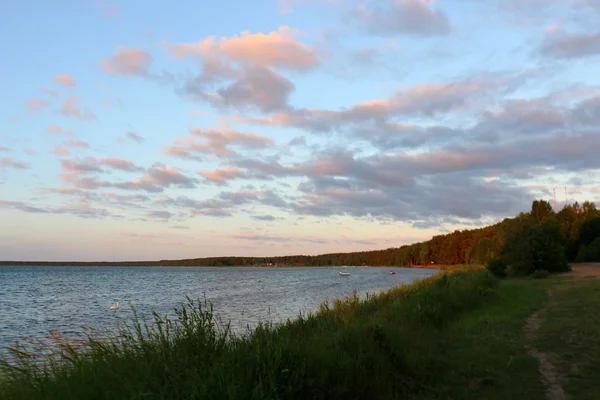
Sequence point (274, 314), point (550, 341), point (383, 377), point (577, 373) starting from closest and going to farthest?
point (383, 377), point (577, 373), point (550, 341), point (274, 314)

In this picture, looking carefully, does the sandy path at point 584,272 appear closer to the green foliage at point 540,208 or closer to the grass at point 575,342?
the grass at point 575,342

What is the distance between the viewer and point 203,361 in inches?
267

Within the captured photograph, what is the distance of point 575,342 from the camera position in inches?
472

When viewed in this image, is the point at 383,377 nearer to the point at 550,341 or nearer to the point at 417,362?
the point at 417,362

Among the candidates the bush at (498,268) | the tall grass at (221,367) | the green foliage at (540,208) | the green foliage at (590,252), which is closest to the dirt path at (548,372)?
the tall grass at (221,367)

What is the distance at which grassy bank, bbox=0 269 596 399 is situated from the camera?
19.5 feet

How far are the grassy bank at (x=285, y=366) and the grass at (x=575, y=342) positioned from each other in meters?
0.55

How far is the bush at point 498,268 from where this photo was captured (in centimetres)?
4472

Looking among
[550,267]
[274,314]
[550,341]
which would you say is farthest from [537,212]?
[550,341]

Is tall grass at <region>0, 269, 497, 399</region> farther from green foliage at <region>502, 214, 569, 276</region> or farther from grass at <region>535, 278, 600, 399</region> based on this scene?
green foliage at <region>502, 214, 569, 276</region>

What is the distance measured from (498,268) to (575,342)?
114ft

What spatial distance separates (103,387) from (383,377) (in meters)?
4.44

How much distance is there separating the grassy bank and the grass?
0.55 meters

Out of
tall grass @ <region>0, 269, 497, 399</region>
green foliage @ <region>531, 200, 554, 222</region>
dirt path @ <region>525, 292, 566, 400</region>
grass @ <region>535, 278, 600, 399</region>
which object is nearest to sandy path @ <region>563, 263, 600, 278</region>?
grass @ <region>535, 278, 600, 399</region>
